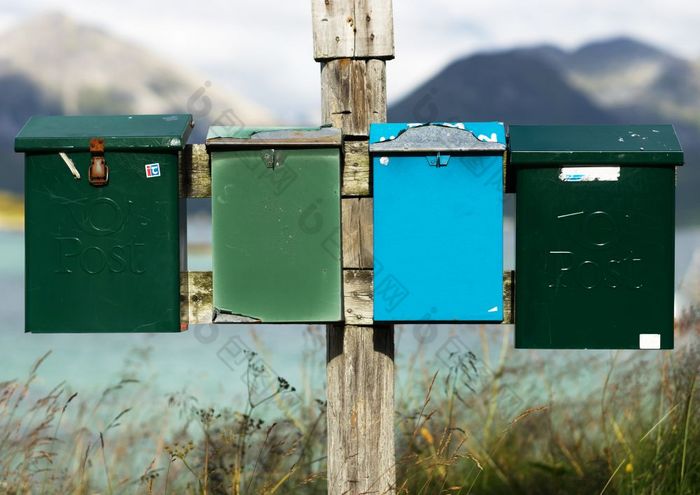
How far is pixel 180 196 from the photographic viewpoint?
2574mm

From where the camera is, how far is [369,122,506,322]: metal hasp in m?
2.49

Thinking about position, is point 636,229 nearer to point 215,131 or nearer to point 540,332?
point 540,332

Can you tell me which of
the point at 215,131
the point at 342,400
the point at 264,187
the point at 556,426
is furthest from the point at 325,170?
the point at 556,426

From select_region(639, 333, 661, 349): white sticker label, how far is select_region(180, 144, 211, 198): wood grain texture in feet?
4.44

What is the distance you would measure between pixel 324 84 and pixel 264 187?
436mm

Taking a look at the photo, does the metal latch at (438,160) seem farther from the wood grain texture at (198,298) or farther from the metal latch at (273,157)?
the wood grain texture at (198,298)

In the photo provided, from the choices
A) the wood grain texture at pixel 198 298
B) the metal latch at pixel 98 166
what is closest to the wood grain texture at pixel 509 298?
the wood grain texture at pixel 198 298

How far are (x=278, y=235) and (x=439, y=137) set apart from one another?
54 centimetres

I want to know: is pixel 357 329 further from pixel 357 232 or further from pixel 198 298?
pixel 198 298

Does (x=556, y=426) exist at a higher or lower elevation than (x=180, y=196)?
lower

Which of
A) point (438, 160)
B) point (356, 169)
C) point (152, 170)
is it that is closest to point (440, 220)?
point (438, 160)

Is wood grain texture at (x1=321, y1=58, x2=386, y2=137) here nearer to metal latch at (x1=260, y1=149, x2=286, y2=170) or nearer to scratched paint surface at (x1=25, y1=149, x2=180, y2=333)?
metal latch at (x1=260, y1=149, x2=286, y2=170)

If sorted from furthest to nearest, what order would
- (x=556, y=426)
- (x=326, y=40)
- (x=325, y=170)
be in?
1. (x=556, y=426)
2. (x=326, y=40)
3. (x=325, y=170)

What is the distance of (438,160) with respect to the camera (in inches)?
97.9
